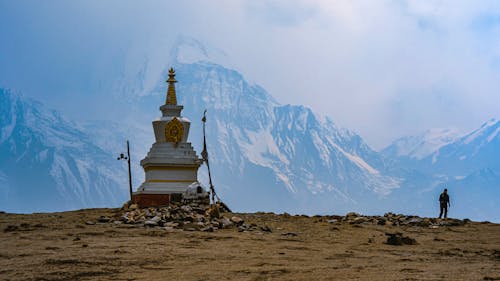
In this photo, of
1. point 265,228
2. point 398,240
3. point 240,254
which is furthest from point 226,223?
point 240,254

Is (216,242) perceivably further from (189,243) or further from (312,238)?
(312,238)

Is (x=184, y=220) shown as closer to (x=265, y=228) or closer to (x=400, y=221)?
(x=265, y=228)

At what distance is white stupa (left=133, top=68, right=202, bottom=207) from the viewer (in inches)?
1479

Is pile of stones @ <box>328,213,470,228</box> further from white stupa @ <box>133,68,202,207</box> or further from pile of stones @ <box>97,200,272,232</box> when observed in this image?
white stupa @ <box>133,68,202,207</box>

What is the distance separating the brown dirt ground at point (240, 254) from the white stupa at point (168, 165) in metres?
10.8

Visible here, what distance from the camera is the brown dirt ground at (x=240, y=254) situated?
13969 millimetres

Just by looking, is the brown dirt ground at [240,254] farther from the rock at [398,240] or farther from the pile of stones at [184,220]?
the pile of stones at [184,220]

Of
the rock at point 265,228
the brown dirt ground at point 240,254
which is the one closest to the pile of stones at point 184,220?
the rock at point 265,228

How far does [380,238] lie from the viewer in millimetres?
23328

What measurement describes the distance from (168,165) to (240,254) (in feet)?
69.9

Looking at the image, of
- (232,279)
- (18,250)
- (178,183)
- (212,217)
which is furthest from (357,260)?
(178,183)

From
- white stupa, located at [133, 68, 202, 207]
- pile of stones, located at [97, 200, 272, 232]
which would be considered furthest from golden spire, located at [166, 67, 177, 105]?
pile of stones, located at [97, 200, 272, 232]

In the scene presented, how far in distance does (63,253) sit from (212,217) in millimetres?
10818

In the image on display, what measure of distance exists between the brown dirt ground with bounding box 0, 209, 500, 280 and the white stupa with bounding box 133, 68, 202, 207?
10781mm
